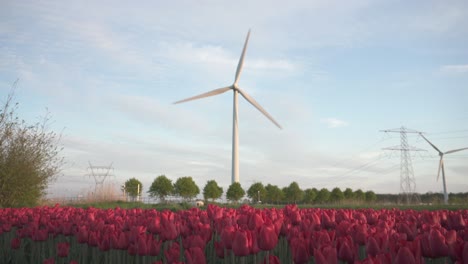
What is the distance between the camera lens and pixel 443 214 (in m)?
6.35

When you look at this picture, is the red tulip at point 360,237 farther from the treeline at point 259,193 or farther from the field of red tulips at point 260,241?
the treeline at point 259,193

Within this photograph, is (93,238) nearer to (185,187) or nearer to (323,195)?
(185,187)

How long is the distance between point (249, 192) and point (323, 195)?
15.8m

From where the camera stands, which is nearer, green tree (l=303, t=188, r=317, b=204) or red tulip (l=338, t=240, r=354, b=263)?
red tulip (l=338, t=240, r=354, b=263)

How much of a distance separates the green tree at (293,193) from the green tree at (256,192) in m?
6.14

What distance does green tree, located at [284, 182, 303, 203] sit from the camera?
70.1 metres

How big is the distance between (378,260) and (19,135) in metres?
19.8

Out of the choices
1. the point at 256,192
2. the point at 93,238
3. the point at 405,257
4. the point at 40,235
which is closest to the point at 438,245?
the point at 405,257

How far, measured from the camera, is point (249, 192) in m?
65.1

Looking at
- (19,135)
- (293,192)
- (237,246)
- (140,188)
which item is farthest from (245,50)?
(237,246)

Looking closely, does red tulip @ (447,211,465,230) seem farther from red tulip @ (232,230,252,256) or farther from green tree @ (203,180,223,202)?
green tree @ (203,180,223,202)

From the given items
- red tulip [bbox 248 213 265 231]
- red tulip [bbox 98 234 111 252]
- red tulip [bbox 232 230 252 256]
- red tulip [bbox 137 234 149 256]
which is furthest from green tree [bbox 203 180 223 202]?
red tulip [bbox 232 230 252 256]

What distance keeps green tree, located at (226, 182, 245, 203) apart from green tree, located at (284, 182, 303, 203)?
16.3 meters

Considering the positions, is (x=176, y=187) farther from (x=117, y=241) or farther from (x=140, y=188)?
(x=117, y=241)
